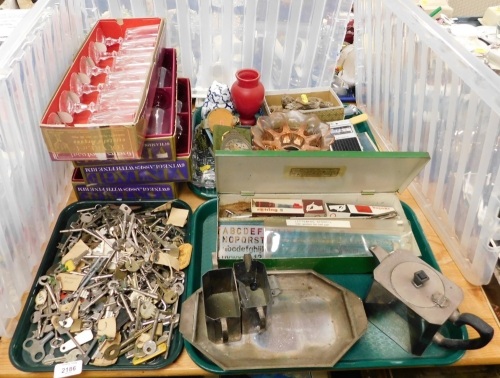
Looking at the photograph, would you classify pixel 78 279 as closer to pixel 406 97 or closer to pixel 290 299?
pixel 290 299

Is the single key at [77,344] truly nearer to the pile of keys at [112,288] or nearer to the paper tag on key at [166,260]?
the pile of keys at [112,288]

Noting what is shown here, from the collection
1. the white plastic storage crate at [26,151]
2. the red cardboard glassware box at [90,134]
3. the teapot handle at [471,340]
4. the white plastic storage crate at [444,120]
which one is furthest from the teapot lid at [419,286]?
the white plastic storage crate at [26,151]

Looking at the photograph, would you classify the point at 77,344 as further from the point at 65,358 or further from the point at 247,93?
the point at 247,93

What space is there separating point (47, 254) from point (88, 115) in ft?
0.91

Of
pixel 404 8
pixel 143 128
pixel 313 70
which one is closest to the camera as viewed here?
pixel 143 128

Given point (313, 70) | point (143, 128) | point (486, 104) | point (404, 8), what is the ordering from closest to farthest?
point (486, 104)
point (143, 128)
point (404, 8)
point (313, 70)

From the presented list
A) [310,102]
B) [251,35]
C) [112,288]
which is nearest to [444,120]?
[310,102]

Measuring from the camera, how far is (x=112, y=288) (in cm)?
73

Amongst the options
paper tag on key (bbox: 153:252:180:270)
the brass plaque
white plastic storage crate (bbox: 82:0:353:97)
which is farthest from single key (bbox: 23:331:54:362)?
white plastic storage crate (bbox: 82:0:353:97)

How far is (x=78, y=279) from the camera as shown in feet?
2.45

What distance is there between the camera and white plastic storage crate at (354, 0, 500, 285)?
25.9 inches

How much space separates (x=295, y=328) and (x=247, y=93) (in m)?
0.57

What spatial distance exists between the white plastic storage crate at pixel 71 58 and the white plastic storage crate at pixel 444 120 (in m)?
0.18

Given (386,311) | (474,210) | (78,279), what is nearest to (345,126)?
(474,210)
